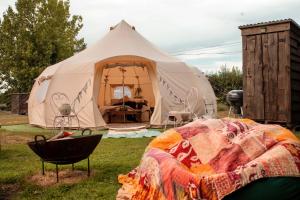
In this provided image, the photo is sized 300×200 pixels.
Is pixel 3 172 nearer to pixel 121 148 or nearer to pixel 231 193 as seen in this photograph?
pixel 121 148

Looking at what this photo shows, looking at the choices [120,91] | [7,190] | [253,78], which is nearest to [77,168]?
[7,190]

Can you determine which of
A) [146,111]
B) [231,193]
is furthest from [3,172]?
[146,111]

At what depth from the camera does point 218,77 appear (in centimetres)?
1992

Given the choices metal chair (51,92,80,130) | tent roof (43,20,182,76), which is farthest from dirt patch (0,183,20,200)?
tent roof (43,20,182,76)

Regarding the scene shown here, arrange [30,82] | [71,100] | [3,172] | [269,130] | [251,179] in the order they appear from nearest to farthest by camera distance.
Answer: [251,179], [269,130], [3,172], [71,100], [30,82]

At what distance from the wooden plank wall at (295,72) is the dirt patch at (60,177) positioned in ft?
14.0

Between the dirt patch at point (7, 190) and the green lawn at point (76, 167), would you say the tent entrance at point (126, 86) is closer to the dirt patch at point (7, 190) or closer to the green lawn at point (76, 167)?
the green lawn at point (76, 167)

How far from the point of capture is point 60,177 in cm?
535

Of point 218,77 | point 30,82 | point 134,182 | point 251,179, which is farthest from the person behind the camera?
point 30,82

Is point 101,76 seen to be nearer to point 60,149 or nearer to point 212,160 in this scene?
Answer: point 60,149

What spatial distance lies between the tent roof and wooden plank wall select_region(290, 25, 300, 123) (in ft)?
17.5

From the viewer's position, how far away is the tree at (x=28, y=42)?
23.9 metres

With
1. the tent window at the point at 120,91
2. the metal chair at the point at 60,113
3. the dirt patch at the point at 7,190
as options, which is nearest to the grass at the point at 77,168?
the dirt patch at the point at 7,190

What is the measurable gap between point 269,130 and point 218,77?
1663cm
